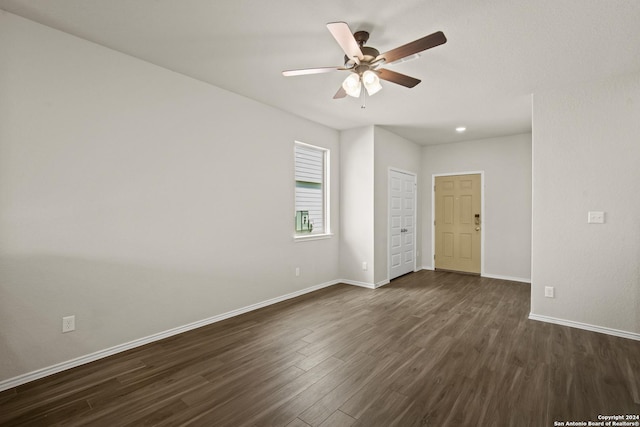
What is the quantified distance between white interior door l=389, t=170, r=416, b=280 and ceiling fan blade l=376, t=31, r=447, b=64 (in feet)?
11.1

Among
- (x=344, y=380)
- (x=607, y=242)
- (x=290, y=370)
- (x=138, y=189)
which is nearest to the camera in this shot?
(x=344, y=380)

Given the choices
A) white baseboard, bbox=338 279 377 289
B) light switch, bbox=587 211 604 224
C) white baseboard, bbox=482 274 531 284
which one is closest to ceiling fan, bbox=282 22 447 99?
light switch, bbox=587 211 604 224

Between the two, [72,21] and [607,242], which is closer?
[72,21]

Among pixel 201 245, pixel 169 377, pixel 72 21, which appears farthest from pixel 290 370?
pixel 72 21

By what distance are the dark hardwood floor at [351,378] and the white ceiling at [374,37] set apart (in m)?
2.70

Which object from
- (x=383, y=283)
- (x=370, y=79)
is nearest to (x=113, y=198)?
(x=370, y=79)

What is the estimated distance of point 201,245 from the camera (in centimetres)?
336

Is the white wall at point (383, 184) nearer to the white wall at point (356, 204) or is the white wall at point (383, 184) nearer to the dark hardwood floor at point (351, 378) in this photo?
the white wall at point (356, 204)

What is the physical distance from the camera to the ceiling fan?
1995mm

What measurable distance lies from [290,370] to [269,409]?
1.60 ft

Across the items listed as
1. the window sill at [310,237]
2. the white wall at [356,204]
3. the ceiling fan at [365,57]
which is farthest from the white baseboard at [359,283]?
the ceiling fan at [365,57]

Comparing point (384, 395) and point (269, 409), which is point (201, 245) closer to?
point (269, 409)

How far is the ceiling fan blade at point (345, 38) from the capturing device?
189cm

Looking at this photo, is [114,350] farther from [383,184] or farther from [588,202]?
[588,202]
